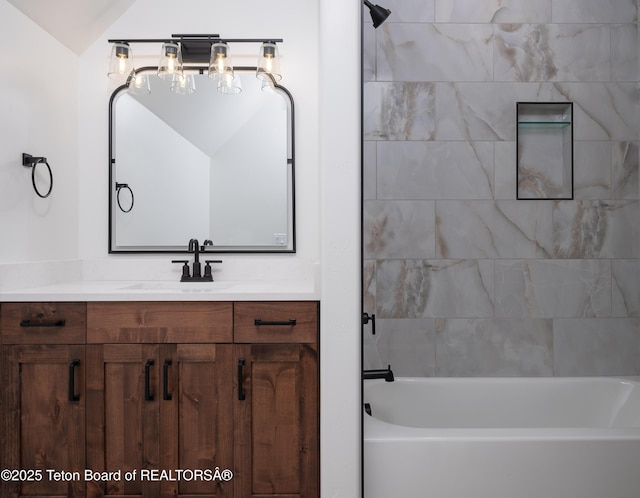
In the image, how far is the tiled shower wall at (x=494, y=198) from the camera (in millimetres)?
2229

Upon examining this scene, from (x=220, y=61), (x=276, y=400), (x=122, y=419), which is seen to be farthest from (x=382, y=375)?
(x=220, y=61)

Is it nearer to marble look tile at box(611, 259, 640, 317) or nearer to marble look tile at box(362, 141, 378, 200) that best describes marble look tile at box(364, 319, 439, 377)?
marble look tile at box(362, 141, 378, 200)

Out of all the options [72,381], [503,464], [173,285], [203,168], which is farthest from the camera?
[203,168]

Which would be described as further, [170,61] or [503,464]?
[170,61]

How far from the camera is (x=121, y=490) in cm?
166

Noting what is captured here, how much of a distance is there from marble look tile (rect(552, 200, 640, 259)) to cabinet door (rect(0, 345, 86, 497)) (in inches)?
89.1

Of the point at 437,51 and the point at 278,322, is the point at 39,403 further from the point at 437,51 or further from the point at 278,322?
the point at 437,51

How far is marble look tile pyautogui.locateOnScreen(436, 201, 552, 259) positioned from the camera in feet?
7.39

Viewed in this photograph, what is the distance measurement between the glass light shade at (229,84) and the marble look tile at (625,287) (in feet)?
6.83

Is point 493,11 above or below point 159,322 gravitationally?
above

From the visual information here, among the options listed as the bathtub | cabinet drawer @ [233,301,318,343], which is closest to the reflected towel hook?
cabinet drawer @ [233,301,318,343]

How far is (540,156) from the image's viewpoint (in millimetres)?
2289

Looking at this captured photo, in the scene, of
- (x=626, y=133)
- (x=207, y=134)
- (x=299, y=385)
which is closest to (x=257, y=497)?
(x=299, y=385)

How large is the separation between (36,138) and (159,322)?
3.54ft
